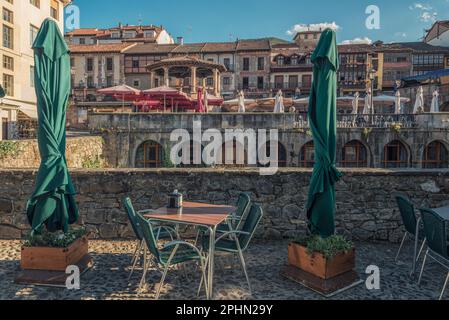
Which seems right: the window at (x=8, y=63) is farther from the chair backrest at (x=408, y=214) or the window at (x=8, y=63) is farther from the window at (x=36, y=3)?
the chair backrest at (x=408, y=214)

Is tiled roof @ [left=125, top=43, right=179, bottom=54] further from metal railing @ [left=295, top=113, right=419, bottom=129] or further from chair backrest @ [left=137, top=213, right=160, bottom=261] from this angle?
chair backrest @ [left=137, top=213, right=160, bottom=261]

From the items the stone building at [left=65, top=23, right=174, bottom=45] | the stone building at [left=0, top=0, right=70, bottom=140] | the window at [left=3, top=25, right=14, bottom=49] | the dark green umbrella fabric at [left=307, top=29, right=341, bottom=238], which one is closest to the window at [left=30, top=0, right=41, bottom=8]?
the stone building at [left=0, top=0, right=70, bottom=140]

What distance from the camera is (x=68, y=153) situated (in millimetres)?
12148

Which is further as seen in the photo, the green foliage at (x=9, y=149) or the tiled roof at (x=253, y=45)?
the tiled roof at (x=253, y=45)

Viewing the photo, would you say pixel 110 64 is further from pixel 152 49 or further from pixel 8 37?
pixel 8 37

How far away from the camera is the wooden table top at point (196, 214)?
4.51 m

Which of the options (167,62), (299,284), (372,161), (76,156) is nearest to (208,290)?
(299,284)

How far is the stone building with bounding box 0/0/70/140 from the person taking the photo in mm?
27406

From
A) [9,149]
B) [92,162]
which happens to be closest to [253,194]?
[9,149]

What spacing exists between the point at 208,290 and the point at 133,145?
53.8 feet

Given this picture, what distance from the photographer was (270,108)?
37.2 meters

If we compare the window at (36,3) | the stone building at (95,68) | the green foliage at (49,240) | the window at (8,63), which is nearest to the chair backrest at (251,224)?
the green foliage at (49,240)

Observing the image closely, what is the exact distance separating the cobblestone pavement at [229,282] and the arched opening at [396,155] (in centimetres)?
1806

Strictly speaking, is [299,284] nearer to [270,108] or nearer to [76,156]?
[76,156]
